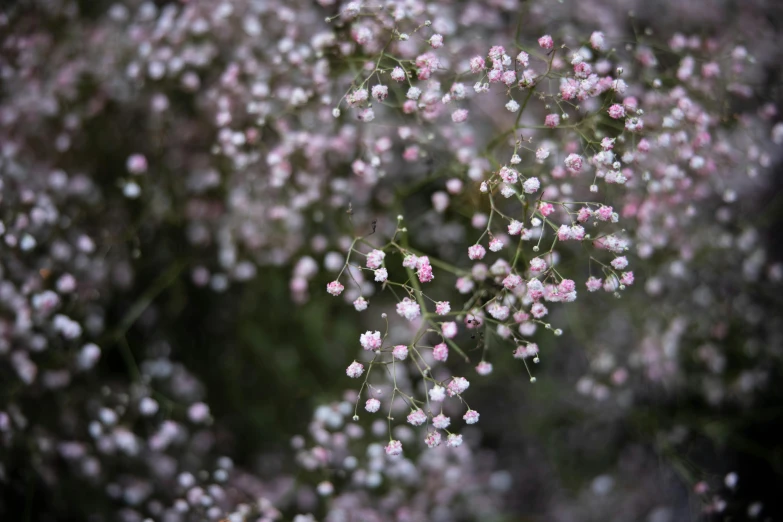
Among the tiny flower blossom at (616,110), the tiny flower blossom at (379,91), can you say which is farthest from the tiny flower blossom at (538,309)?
the tiny flower blossom at (379,91)

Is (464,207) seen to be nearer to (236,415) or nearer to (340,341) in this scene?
(340,341)

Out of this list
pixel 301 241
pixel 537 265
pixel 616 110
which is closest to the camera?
pixel 537 265

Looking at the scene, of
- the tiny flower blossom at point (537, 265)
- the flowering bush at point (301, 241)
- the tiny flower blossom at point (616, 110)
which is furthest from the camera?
the flowering bush at point (301, 241)

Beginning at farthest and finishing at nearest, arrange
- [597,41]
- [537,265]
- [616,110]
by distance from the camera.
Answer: [597,41] < [616,110] < [537,265]

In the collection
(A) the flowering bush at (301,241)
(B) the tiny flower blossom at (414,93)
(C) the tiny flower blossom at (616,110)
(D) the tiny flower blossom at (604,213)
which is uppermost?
(B) the tiny flower blossom at (414,93)

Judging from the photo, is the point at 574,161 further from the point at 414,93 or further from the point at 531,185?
the point at 414,93

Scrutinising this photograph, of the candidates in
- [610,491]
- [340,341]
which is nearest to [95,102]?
[340,341]

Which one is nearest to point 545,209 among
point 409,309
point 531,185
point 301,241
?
point 531,185

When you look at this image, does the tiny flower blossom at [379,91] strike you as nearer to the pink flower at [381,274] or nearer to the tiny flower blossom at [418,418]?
the pink flower at [381,274]

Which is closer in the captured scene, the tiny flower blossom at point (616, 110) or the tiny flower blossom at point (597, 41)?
the tiny flower blossom at point (616, 110)
